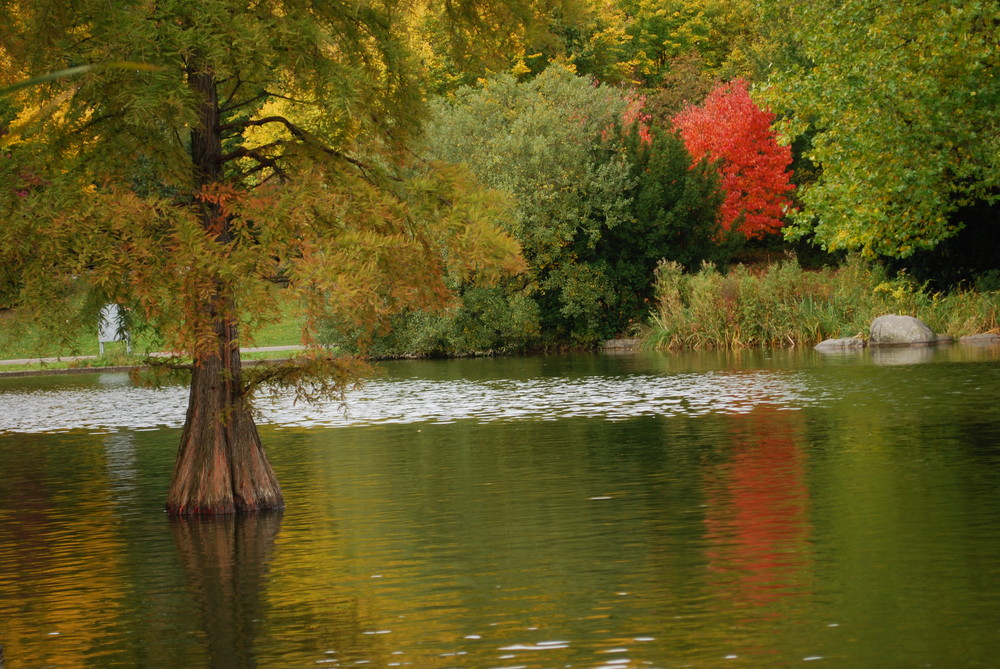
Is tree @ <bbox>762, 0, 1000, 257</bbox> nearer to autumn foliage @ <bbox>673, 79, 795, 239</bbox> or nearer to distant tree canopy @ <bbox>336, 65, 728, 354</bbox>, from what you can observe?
distant tree canopy @ <bbox>336, 65, 728, 354</bbox>

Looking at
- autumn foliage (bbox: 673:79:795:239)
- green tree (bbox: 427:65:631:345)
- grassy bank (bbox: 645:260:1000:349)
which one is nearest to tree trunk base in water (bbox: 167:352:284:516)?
grassy bank (bbox: 645:260:1000:349)

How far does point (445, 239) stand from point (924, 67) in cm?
1632

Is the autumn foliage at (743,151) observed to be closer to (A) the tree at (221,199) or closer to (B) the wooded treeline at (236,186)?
(B) the wooded treeline at (236,186)

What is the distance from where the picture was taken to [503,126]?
44.5 meters

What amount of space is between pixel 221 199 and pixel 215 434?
256 cm

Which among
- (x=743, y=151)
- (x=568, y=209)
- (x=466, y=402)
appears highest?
(x=743, y=151)

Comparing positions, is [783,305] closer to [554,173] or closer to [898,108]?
[554,173]

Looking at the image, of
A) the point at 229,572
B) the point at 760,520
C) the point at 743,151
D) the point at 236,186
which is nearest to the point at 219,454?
the point at 236,186

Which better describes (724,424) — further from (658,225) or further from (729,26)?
(729,26)

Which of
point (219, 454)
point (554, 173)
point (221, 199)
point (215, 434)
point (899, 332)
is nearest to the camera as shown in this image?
point (221, 199)

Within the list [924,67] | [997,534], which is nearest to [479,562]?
[997,534]

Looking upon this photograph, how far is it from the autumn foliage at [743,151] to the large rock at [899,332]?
13575 millimetres

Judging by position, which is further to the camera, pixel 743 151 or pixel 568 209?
pixel 743 151

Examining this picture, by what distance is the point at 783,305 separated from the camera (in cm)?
4084
